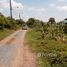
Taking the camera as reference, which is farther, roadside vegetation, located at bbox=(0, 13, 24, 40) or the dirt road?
roadside vegetation, located at bbox=(0, 13, 24, 40)

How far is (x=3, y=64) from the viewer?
42.5 feet

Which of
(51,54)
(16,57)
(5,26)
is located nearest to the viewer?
(16,57)

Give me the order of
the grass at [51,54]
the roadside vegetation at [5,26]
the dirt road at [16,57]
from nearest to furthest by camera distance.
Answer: the grass at [51,54] < the dirt road at [16,57] < the roadside vegetation at [5,26]

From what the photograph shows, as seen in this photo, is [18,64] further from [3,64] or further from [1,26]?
[1,26]

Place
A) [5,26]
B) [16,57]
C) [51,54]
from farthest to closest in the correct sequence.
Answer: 1. [5,26]
2. [51,54]
3. [16,57]

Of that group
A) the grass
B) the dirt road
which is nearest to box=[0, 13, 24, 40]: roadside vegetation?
the grass

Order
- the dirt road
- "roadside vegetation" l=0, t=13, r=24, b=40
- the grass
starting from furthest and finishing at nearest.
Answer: "roadside vegetation" l=0, t=13, r=24, b=40, the dirt road, the grass

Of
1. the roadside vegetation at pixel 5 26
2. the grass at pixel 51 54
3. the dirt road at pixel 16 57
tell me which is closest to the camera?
the grass at pixel 51 54

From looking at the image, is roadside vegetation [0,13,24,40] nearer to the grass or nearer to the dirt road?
the grass

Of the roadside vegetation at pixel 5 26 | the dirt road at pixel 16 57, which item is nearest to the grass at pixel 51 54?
the dirt road at pixel 16 57

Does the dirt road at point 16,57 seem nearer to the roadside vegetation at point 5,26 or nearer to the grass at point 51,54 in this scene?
Answer: the grass at point 51,54

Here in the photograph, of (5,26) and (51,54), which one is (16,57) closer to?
(51,54)

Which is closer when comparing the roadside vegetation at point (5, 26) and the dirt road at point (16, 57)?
the dirt road at point (16, 57)

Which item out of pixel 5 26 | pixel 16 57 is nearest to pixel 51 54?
pixel 16 57
